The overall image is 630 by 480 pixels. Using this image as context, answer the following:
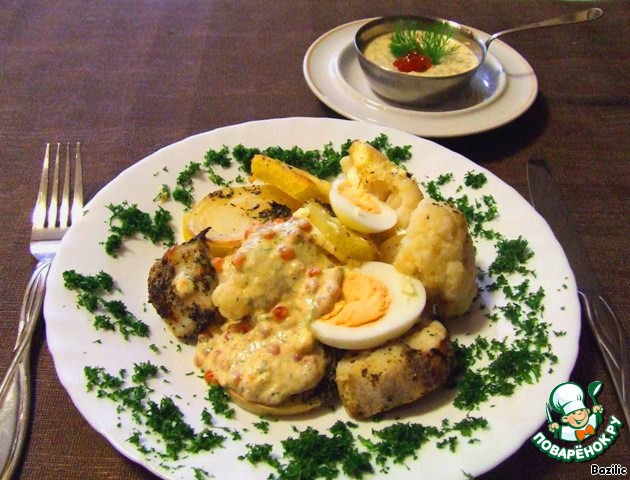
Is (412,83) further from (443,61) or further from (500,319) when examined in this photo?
(500,319)

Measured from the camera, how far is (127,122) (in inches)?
154

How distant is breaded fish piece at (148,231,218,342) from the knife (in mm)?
1771

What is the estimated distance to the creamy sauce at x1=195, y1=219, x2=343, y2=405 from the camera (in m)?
2.20

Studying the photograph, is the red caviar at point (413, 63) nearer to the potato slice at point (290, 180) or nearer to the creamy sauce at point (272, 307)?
the potato slice at point (290, 180)

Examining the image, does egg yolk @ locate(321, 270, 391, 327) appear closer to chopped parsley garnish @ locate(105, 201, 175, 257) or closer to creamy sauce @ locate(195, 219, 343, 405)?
creamy sauce @ locate(195, 219, 343, 405)

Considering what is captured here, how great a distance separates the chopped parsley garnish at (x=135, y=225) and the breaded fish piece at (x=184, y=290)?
12.6 inches

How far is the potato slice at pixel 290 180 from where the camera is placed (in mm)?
2676

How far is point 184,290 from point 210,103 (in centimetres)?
214

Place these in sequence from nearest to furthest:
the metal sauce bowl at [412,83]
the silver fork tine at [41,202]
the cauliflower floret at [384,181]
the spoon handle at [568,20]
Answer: the cauliflower floret at [384,181], the silver fork tine at [41,202], the metal sauce bowl at [412,83], the spoon handle at [568,20]

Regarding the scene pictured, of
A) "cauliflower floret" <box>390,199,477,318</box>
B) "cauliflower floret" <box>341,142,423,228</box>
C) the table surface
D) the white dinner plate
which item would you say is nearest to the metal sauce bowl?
the table surface

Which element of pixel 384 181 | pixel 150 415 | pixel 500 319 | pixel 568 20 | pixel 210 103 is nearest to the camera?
pixel 150 415

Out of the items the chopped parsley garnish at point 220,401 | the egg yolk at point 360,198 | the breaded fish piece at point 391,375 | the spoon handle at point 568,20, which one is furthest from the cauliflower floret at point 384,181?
the spoon handle at point 568,20

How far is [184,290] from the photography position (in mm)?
2389

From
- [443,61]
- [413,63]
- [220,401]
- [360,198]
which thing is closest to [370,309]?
[360,198]
